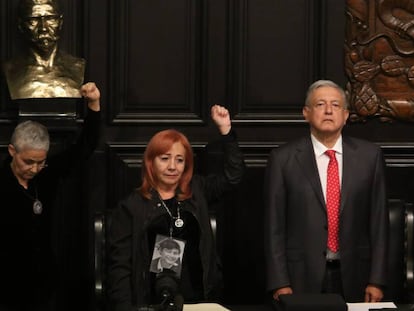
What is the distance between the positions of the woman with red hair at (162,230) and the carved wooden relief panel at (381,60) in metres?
1.66

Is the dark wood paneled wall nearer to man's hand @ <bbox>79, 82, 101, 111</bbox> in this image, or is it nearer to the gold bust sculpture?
the gold bust sculpture

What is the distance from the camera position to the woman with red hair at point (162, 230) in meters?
4.59

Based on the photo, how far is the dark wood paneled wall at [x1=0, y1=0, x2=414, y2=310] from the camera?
593 cm

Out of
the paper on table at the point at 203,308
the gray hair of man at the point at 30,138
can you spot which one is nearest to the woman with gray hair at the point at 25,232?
the gray hair of man at the point at 30,138

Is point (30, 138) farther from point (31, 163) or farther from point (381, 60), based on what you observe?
point (381, 60)

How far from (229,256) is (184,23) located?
1.38 meters

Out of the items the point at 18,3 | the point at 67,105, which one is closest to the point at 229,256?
the point at 67,105

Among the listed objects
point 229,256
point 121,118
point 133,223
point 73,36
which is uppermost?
point 73,36

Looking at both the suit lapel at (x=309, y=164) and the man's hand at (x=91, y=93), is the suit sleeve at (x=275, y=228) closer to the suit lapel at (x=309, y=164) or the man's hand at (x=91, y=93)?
the suit lapel at (x=309, y=164)

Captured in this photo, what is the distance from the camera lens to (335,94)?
192 inches

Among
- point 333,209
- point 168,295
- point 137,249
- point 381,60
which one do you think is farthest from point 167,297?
point 381,60

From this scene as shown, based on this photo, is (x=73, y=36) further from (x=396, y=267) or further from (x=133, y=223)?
(x=396, y=267)

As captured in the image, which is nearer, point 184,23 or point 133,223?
point 133,223

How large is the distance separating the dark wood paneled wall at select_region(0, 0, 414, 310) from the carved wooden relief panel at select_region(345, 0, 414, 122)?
90 millimetres
